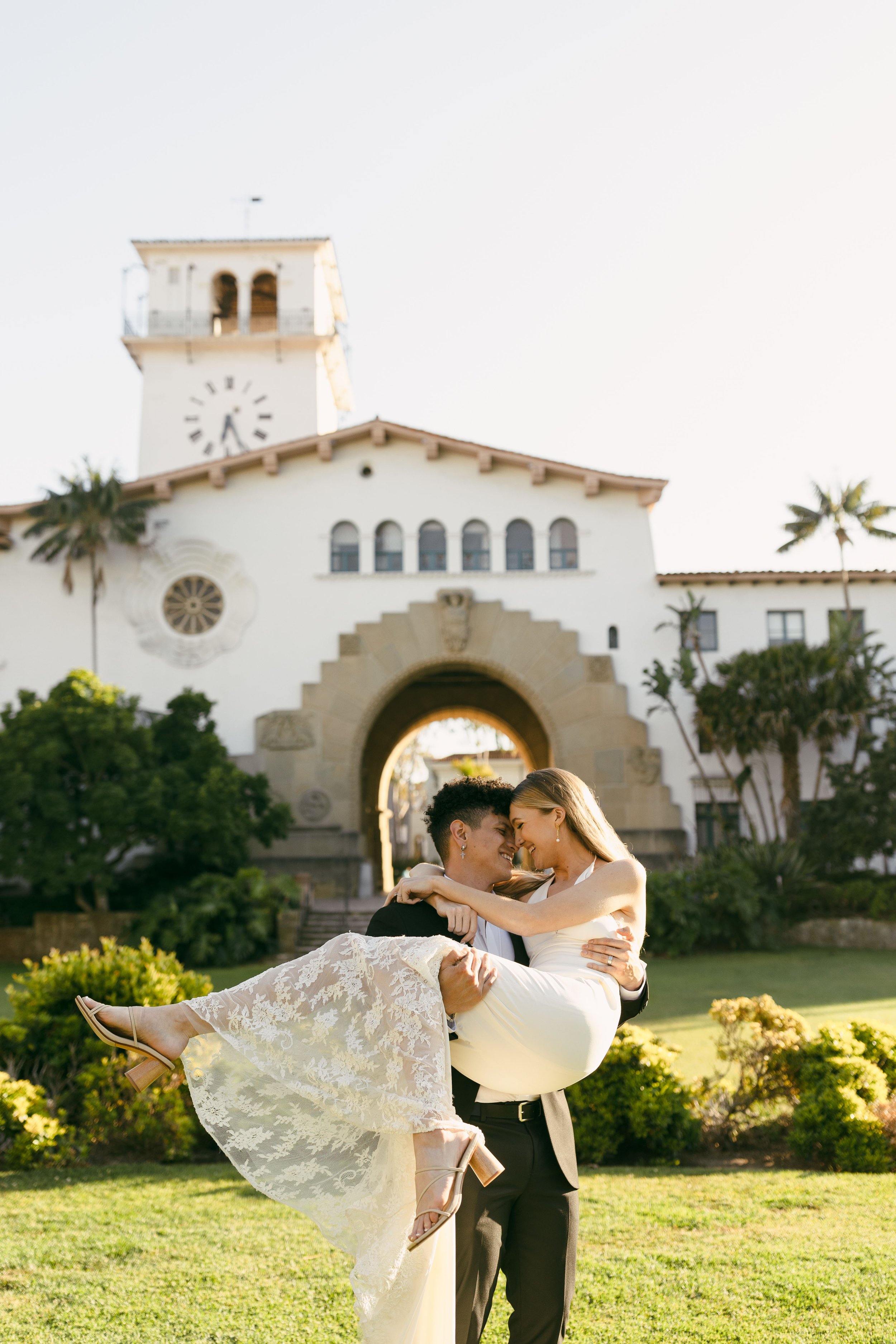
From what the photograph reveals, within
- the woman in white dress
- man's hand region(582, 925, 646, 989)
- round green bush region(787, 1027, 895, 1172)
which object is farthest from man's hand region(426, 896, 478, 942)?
round green bush region(787, 1027, 895, 1172)

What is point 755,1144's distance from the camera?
8.74m

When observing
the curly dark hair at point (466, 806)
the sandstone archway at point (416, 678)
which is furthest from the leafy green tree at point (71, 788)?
the curly dark hair at point (466, 806)

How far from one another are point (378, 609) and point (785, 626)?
10.2 m

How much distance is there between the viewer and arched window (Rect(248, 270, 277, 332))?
4022cm

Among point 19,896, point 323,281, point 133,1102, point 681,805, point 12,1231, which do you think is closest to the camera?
point 12,1231

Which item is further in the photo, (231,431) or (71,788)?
(231,431)

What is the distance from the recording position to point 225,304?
4053 centimetres

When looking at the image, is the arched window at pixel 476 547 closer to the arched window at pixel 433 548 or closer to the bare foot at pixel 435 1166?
the arched window at pixel 433 548

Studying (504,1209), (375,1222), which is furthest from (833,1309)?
(375,1222)

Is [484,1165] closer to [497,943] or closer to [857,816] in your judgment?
[497,943]

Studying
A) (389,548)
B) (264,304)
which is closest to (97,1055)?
(389,548)

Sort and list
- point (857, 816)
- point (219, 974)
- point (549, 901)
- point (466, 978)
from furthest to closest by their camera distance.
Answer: point (857, 816)
point (219, 974)
point (549, 901)
point (466, 978)

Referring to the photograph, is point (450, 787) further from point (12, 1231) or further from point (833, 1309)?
point (12, 1231)

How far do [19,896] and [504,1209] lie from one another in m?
22.8
